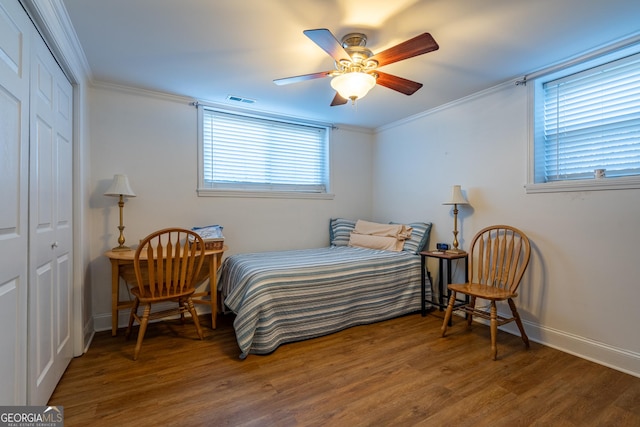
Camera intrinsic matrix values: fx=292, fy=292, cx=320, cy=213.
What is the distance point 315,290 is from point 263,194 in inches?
56.7

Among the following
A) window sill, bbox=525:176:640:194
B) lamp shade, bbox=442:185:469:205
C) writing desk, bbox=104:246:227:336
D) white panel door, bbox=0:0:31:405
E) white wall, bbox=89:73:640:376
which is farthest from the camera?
lamp shade, bbox=442:185:469:205

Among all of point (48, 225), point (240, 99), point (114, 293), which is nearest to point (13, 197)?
point (48, 225)

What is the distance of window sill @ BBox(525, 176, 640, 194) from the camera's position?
1.97m

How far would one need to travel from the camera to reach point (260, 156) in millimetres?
3520

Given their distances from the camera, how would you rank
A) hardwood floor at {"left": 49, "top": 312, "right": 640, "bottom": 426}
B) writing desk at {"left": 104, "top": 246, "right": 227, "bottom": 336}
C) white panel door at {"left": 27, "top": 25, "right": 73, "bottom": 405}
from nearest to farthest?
1. white panel door at {"left": 27, "top": 25, "right": 73, "bottom": 405}
2. hardwood floor at {"left": 49, "top": 312, "right": 640, "bottom": 426}
3. writing desk at {"left": 104, "top": 246, "right": 227, "bottom": 336}

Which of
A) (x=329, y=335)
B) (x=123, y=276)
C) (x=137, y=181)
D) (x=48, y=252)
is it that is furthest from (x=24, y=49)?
(x=329, y=335)

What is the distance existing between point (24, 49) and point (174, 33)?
827mm

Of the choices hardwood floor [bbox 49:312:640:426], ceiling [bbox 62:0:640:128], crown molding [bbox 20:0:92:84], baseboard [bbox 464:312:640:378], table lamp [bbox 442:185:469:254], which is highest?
ceiling [bbox 62:0:640:128]

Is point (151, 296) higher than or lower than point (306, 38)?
lower

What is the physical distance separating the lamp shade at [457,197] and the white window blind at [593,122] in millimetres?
667

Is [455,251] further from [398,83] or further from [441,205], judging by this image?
[398,83]

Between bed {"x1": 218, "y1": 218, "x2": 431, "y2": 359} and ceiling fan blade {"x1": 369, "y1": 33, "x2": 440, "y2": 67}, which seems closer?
ceiling fan blade {"x1": 369, "y1": 33, "x2": 440, "y2": 67}

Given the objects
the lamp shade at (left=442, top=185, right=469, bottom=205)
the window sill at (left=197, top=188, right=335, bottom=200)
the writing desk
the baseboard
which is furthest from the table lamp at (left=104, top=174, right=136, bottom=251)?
the baseboard

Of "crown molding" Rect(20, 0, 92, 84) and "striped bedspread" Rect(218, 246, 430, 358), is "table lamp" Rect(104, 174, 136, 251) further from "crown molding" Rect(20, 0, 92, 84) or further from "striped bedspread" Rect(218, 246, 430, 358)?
"striped bedspread" Rect(218, 246, 430, 358)
